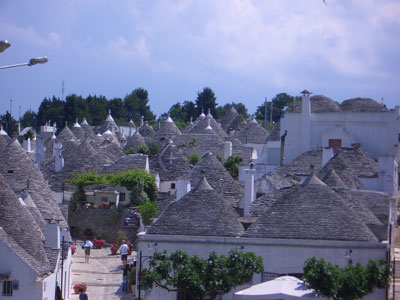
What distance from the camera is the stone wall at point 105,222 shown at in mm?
41062

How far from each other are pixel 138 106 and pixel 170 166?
Answer: 80.1 metres

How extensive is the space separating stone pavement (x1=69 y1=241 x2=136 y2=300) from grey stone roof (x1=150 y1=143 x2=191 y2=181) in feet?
34.0

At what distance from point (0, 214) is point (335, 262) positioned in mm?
11273

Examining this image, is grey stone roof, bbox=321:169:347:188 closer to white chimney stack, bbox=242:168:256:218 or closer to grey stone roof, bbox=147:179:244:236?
white chimney stack, bbox=242:168:256:218

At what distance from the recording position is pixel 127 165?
1890 inches

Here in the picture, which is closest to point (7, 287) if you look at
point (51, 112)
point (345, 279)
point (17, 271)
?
point (17, 271)

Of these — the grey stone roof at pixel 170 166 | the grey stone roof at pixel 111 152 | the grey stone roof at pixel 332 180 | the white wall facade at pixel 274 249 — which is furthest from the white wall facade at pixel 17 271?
the grey stone roof at pixel 111 152

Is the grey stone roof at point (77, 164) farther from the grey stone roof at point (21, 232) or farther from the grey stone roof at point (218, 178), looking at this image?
the grey stone roof at point (21, 232)

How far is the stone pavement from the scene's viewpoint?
91.3 feet

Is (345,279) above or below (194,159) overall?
below

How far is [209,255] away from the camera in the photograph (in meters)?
23.2

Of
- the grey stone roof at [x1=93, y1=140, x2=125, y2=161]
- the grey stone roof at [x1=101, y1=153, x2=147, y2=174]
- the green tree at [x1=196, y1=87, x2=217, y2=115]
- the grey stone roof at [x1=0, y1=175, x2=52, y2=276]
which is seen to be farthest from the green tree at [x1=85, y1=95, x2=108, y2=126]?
the grey stone roof at [x1=0, y1=175, x2=52, y2=276]

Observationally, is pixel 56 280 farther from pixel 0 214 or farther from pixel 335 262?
pixel 335 262

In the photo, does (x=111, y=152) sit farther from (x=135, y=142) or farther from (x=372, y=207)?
(x=372, y=207)
